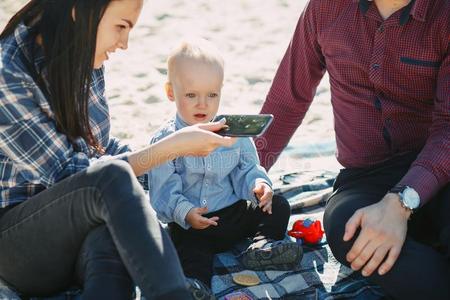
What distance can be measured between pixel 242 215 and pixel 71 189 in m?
0.89

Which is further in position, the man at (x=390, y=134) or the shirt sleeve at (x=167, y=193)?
the shirt sleeve at (x=167, y=193)

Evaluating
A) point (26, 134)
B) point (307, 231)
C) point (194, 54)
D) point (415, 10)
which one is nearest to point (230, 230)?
point (307, 231)

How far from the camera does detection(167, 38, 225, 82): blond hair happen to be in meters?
2.70

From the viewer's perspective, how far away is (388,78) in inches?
101

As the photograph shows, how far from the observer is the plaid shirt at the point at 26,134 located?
2104mm

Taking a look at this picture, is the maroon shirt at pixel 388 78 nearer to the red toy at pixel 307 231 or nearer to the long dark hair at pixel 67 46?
the red toy at pixel 307 231

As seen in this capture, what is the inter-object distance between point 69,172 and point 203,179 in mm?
639

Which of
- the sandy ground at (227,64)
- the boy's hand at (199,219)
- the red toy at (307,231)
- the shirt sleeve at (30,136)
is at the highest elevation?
the shirt sleeve at (30,136)

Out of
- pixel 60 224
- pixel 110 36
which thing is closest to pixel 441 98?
pixel 110 36

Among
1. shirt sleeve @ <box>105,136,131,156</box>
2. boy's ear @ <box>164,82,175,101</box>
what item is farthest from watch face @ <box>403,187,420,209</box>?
shirt sleeve @ <box>105,136,131,156</box>

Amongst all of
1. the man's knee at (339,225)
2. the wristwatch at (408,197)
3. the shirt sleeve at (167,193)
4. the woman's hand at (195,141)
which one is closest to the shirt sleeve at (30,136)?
the woman's hand at (195,141)

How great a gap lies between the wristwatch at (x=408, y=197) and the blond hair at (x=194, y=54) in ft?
2.80

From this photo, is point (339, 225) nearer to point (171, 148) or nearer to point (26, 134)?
point (171, 148)

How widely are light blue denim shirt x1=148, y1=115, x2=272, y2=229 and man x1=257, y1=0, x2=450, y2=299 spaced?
36 centimetres
